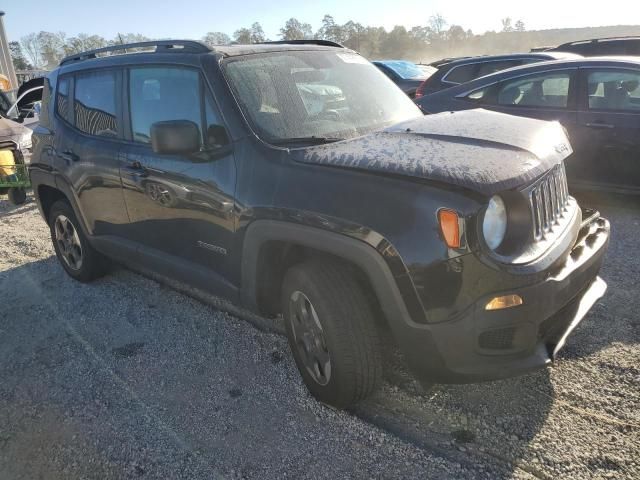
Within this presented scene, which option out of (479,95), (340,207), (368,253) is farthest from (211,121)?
(479,95)

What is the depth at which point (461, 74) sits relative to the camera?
845cm

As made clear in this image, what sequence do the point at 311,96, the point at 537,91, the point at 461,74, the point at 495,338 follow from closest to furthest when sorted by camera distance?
the point at 495,338 < the point at 311,96 < the point at 537,91 < the point at 461,74

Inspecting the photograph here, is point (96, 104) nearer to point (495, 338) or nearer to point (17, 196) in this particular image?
point (495, 338)

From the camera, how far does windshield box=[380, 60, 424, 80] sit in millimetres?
12219

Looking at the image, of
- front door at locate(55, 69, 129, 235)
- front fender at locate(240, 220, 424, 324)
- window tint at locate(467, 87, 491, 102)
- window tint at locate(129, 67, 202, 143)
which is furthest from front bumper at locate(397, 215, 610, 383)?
window tint at locate(467, 87, 491, 102)

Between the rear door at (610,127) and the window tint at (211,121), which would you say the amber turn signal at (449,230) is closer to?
the window tint at (211,121)

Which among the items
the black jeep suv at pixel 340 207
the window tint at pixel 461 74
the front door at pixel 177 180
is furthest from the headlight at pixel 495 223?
the window tint at pixel 461 74

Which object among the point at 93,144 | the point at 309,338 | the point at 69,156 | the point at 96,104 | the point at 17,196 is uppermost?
the point at 96,104

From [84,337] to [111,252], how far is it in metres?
0.69

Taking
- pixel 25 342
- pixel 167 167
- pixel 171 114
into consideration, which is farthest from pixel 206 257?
pixel 25 342

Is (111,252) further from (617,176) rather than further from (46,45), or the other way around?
(46,45)

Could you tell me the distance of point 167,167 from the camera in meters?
3.22

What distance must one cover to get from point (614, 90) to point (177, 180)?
182 inches

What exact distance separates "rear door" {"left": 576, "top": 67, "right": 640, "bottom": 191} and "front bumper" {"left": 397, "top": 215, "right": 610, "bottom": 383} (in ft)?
11.3
